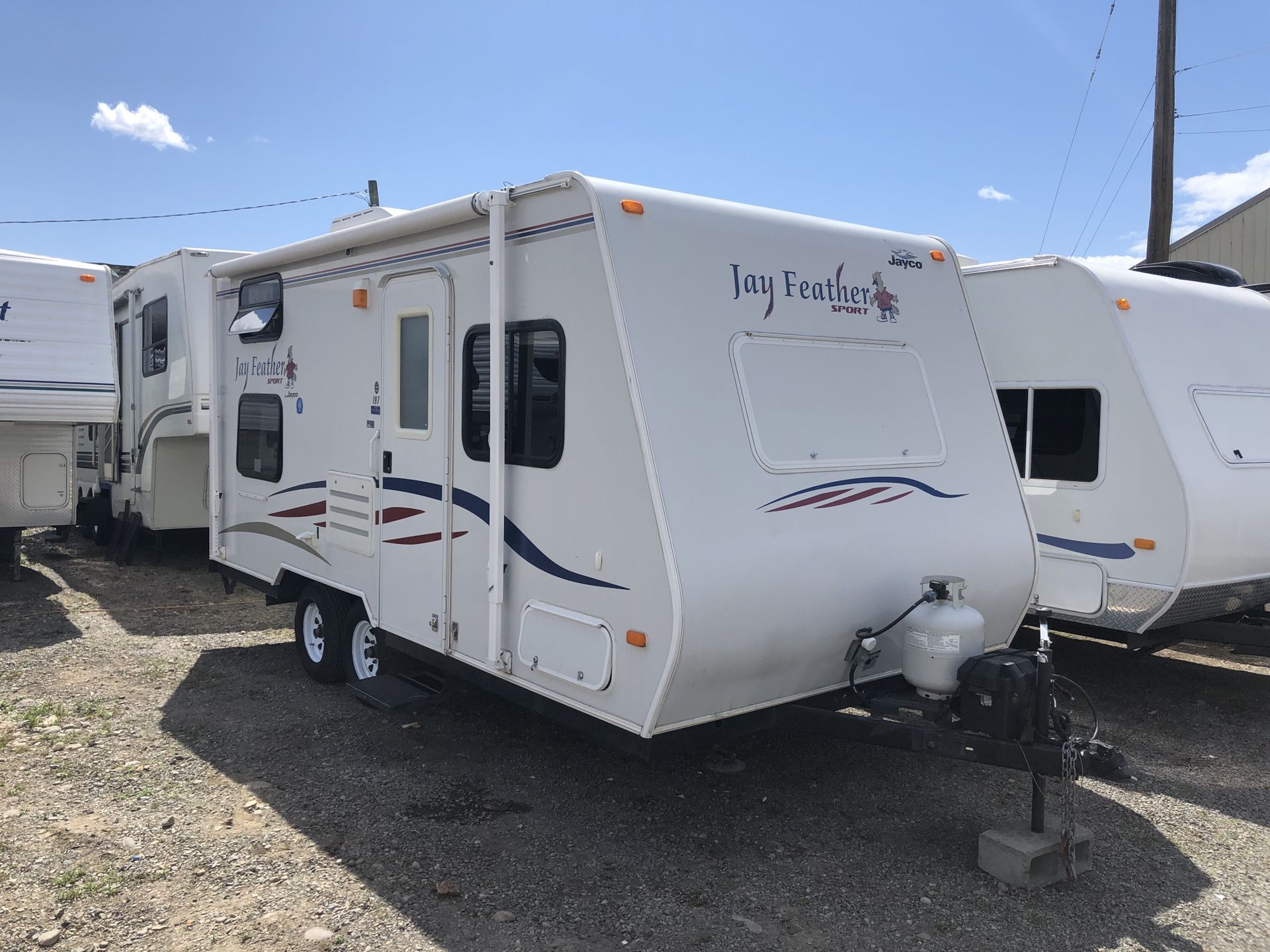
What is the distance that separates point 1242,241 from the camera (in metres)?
15.0

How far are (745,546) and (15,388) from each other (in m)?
7.09

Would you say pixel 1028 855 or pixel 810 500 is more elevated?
pixel 810 500

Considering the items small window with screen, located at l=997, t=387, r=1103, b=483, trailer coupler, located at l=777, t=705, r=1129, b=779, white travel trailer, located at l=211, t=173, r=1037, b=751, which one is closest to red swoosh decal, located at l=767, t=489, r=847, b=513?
white travel trailer, located at l=211, t=173, r=1037, b=751

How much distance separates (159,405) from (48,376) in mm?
1706

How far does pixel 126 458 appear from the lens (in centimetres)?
1113

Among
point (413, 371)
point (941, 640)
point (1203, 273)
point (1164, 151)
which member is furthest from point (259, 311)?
point (1164, 151)

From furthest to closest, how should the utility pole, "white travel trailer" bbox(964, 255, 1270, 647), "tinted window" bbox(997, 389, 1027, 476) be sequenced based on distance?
the utility pole < "tinted window" bbox(997, 389, 1027, 476) < "white travel trailer" bbox(964, 255, 1270, 647)

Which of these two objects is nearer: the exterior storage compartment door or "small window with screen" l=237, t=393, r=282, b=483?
"small window with screen" l=237, t=393, r=282, b=483

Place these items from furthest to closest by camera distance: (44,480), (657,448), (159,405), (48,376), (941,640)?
(159,405) → (44,480) → (48,376) → (941,640) → (657,448)

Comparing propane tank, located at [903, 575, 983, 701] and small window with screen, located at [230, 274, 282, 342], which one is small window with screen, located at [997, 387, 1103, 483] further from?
small window with screen, located at [230, 274, 282, 342]

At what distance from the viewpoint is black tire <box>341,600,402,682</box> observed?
6191mm

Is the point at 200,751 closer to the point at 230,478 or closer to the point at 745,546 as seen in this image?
the point at 230,478

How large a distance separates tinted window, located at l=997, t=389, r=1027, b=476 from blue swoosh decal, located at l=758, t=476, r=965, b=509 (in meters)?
2.19

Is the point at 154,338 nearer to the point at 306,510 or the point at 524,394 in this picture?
the point at 306,510
